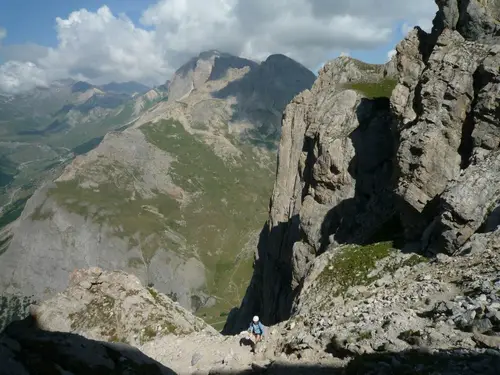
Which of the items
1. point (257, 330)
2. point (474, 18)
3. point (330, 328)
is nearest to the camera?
point (330, 328)

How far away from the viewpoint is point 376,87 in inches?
2516

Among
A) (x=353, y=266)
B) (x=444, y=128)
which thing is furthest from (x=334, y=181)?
(x=353, y=266)

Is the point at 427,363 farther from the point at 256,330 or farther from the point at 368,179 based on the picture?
the point at 368,179

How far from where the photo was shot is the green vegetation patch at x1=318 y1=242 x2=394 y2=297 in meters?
33.7

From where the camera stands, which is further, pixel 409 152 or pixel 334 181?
pixel 334 181

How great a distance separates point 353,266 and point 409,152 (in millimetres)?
11808

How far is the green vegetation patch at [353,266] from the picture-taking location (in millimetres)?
33719

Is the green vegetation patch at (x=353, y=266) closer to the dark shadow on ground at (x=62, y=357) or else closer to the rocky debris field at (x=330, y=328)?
the rocky debris field at (x=330, y=328)

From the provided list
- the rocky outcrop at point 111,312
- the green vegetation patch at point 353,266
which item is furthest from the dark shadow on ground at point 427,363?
the rocky outcrop at point 111,312

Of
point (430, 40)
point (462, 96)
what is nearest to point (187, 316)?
point (462, 96)

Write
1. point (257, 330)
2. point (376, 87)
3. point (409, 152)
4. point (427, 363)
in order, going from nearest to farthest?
point (427, 363) → point (257, 330) → point (409, 152) → point (376, 87)

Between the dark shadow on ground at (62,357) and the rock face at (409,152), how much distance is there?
2262cm

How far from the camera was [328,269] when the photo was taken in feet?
123

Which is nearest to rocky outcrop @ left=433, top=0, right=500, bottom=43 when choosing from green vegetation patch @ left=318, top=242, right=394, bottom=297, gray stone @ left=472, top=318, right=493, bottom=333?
green vegetation patch @ left=318, top=242, right=394, bottom=297
